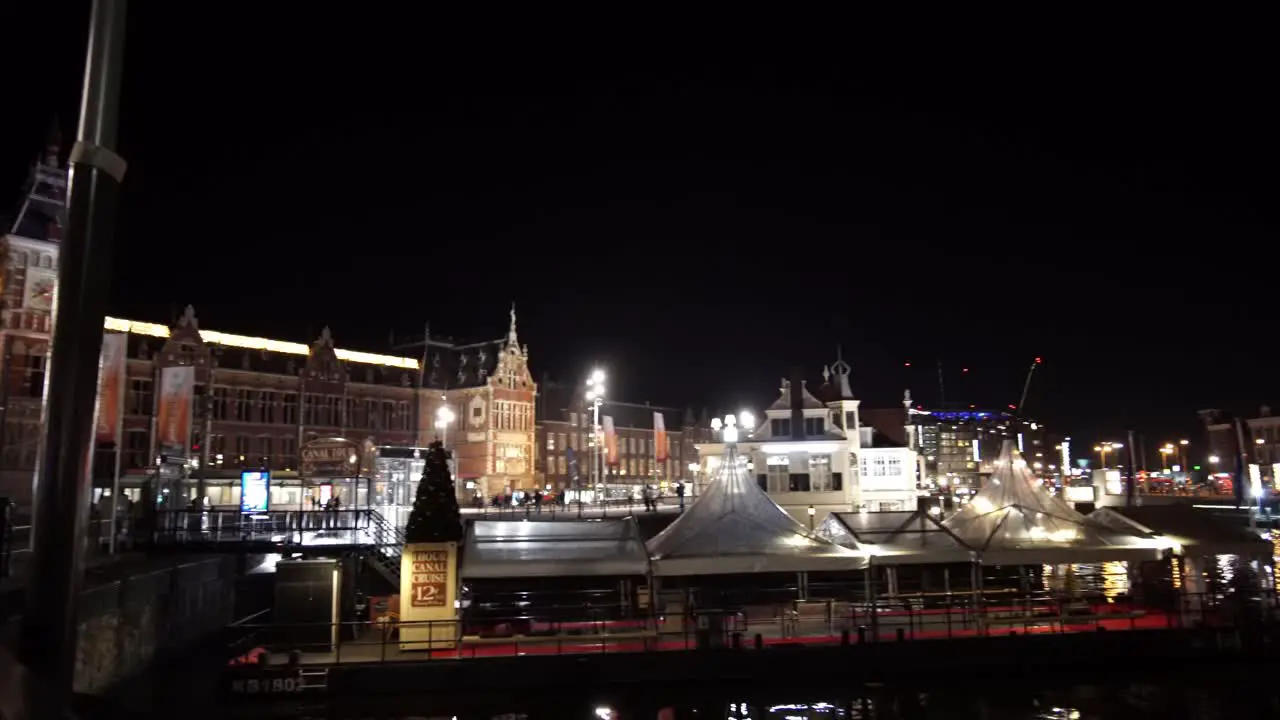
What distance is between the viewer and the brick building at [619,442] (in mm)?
101562

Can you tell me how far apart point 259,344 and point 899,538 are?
198 feet

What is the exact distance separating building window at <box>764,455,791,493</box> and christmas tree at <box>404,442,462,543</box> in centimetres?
3557

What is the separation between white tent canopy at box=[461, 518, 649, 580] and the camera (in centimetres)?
2592

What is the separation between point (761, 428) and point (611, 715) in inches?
1555

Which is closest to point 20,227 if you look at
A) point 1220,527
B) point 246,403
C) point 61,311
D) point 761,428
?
point 246,403

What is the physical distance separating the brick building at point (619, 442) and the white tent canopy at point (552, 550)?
6182 centimetres

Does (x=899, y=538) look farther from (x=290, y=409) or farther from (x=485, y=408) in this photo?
(x=485, y=408)

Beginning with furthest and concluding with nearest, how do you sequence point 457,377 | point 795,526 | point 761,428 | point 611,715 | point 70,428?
point 457,377 < point 761,428 < point 795,526 < point 611,715 < point 70,428

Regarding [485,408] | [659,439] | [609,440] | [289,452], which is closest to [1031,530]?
[609,440]

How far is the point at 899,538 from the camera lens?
29.5 m

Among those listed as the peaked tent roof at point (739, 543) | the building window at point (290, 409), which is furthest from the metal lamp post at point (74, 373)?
the building window at point (290, 409)

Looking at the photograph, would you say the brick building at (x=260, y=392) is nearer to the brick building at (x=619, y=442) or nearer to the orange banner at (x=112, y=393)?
the orange banner at (x=112, y=393)

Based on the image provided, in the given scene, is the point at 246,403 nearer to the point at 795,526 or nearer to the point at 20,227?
the point at 20,227

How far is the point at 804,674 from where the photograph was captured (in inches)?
968
